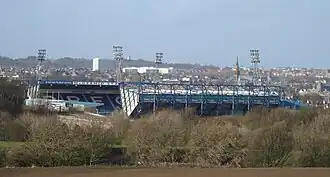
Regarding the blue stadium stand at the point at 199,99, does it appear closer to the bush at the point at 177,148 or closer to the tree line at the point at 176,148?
the bush at the point at 177,148

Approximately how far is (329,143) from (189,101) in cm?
6121

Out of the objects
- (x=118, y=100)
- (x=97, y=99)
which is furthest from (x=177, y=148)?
(x=97, y=99)

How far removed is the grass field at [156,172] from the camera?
26094 mm

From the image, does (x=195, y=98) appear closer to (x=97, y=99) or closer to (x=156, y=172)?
(x=97, y=99)

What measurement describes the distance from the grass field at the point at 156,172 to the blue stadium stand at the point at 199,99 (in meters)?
62.3

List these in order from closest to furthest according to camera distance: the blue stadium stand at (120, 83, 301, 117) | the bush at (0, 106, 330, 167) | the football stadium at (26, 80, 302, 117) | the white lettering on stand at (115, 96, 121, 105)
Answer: the bush at (0, 106, 330, 167) → the football stadium at (26, 80, 302, 117) → the blue stadium stand at (120, 83, 301, 117) → the white lettering on stand at (115, 96, 121, 105)

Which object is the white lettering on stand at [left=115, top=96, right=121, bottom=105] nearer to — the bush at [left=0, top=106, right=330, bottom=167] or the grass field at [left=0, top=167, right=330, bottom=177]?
the bush at [left=0, top=106, right=330, bottom=167]

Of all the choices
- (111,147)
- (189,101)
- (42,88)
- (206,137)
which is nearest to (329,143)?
(206,137)

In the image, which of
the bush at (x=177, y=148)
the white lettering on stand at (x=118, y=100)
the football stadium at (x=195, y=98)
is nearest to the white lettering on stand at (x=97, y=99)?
the white lettering on stand at (x=118, y=100)

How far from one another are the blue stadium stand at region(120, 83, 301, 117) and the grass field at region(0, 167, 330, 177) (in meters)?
62.3

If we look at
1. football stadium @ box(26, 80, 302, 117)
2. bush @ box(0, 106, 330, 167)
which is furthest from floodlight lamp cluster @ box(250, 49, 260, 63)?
bush @ box(0, 106, 330, 167)

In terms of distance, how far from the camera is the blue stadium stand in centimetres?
9281

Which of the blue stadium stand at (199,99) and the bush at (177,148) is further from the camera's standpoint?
the blue stadium stand at (199,99)

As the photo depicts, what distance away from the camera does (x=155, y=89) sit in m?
95.1
